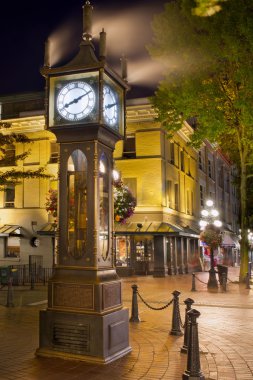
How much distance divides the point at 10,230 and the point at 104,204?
24135 millimetres

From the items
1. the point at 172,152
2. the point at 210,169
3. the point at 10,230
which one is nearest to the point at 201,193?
the point at 210,169

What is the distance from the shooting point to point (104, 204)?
27.1 feet

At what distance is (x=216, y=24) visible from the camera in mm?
20578

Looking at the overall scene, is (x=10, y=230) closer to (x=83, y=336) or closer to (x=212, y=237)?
(x=212, y=237)

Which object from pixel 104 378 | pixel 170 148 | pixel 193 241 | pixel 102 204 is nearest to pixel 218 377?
pixel 104 378

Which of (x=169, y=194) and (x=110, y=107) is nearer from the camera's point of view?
(x=110, y=107)

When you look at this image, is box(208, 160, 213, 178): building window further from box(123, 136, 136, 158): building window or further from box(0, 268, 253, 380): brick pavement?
box(0, 268, 253, 380): brick pavement

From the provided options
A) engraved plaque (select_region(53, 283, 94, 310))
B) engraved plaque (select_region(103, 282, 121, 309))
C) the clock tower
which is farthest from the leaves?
engraved plaque (select_region(53, 283, 94, 310))

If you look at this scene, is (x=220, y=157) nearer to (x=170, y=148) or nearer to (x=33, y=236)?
(x=170, y=148)

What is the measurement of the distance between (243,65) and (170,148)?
13.1 metres

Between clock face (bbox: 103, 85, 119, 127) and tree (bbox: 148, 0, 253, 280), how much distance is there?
42.3 ft

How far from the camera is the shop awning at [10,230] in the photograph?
3017cm

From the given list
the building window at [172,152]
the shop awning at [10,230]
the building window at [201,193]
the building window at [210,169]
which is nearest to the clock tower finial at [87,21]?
the shop awning at [10,230]

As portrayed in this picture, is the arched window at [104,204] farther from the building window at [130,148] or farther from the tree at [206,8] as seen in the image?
the building window at [130,148]
